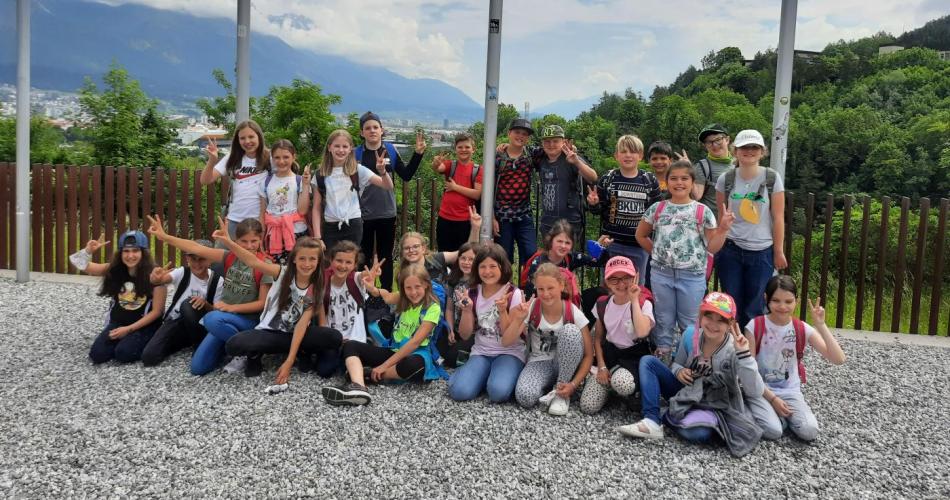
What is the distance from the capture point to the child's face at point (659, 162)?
588cm

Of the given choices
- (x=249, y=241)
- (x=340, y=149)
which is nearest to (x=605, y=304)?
(x=340, y=149)

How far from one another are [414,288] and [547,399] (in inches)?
51.3

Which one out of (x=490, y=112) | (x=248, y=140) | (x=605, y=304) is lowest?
(x=605, y=304)

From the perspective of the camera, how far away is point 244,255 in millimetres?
5184

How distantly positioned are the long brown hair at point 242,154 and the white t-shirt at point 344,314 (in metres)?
1.60

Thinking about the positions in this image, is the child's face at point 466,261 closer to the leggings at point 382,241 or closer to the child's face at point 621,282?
the child's face at point 621,282

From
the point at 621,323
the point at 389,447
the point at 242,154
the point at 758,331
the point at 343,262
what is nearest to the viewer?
the point at 389,447

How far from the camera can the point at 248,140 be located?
601 cm

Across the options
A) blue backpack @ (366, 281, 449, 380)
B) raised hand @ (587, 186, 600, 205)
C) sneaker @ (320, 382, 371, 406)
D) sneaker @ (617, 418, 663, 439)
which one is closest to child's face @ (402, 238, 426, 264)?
blue backpack @ (366, 281, 449, 380)

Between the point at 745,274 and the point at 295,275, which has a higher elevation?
the point at 745,274

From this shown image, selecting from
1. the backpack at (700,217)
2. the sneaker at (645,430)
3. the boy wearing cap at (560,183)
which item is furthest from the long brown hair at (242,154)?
the sneaker at (645,430)

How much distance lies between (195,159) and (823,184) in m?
57.4

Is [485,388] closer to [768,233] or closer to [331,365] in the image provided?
[331,365]

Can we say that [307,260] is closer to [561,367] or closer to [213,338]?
[213,338]
